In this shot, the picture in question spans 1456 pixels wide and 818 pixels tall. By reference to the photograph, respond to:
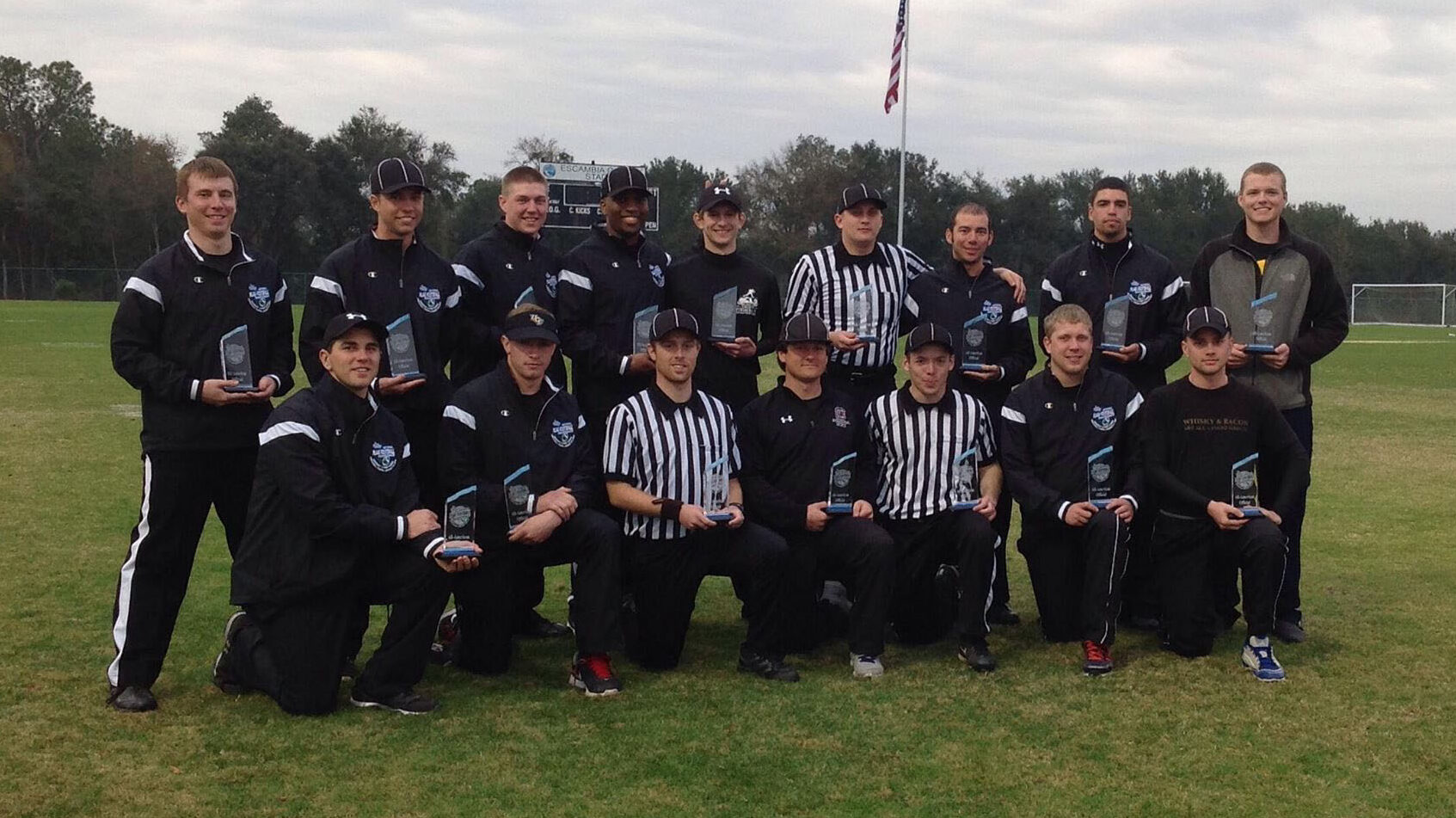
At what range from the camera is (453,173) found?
73.7 meters

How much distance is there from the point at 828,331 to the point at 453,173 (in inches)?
2743

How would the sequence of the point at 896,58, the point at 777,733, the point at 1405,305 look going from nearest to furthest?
the point at 777,733, the point at 896,58, the point at 1405,305

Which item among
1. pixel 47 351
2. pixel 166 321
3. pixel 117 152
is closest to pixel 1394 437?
pixel 166 321

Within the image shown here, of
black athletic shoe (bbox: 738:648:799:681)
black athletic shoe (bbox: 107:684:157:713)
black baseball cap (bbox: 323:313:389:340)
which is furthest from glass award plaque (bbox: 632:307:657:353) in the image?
black athletic shoe (bbox: 107:684:157:713)

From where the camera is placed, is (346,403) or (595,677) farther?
(595,677)

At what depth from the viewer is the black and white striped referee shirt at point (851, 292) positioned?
23.2 feet

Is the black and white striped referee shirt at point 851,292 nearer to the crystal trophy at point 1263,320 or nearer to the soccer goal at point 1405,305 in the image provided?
the crystal trophy at point 1263,320

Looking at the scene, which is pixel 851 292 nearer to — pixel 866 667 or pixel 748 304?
pixel 748 304

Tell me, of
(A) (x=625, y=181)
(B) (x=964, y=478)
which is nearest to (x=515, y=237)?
(A) (x=625, y=181)

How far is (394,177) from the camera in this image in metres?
6.17

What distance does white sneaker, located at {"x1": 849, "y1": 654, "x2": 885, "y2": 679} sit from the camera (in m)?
6.08

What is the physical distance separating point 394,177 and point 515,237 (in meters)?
0.85

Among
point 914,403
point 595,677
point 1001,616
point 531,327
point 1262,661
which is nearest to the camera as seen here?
point 595,677

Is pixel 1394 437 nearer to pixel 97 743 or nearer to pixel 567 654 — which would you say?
pixel 567 654
